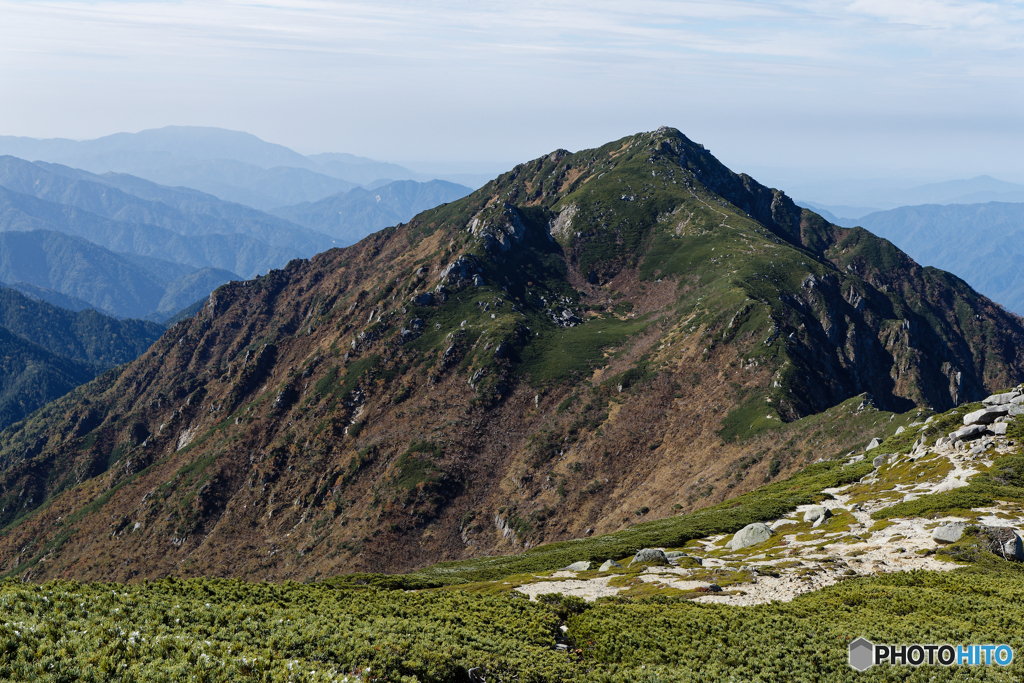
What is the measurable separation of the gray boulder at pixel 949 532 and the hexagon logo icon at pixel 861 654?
2024 centimetres

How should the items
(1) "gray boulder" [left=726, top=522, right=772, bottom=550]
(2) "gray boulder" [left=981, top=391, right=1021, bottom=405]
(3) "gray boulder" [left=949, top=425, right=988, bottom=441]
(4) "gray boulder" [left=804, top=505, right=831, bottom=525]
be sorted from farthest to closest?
(2) "gray boulder" [left=981, top=391, right=1021, bottom=405] < (3) "gray boulder" [left=949, top=425, right=988, bottom=441] < (4) "gray boulder" [left=804, top=505, right=831, bottom=525] < (1) "gray boulder" [left=726, top=522, right=772, bottom=550]

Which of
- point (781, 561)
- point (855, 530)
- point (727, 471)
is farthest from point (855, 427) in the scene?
point (781, 561)

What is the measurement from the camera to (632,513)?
3659 inches

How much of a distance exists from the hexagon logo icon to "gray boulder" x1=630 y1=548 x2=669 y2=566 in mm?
22816

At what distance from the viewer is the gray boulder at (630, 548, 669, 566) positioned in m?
48.3

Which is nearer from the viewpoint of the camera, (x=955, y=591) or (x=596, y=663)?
(x=596, y=663)

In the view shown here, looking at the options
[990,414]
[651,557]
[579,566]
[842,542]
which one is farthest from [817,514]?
[990,414]

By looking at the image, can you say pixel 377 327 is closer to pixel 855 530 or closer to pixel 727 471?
pixel 727 471

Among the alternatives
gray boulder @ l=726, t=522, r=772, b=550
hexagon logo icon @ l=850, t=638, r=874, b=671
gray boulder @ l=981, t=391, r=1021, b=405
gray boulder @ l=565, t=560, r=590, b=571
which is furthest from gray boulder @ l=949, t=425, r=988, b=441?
hexagon logo icon @ l=850, t=638, r=874, b=671

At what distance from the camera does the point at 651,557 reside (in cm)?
4875

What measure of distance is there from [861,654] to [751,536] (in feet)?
86.4

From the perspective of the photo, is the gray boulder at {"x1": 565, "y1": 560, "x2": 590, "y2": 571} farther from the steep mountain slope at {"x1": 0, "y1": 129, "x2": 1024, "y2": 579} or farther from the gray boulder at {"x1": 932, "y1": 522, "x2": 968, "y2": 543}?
the steep mountain slope at {"x1": 0, "y1": 129, "x2": 1024, "y2": 579}

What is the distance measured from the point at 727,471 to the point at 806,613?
2537 inches

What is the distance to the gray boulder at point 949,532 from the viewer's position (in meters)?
39.1
